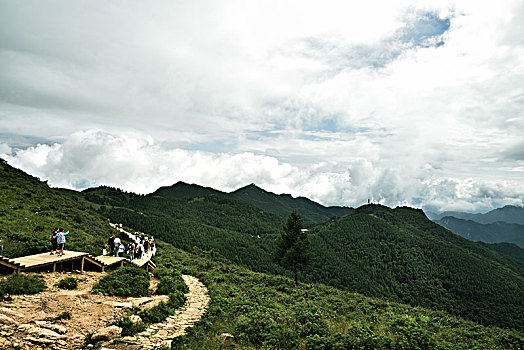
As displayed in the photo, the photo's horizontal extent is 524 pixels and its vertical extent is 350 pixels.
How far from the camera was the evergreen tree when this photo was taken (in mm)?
40938

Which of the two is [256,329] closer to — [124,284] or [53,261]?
[124,284]

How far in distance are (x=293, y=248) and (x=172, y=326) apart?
105ft

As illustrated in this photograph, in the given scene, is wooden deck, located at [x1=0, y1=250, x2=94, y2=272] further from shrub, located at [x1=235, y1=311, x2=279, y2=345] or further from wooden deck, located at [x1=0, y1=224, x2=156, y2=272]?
shrub, located at [x1=235, y1=311, x2=279, y2=345]

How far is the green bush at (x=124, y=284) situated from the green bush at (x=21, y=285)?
220 cm

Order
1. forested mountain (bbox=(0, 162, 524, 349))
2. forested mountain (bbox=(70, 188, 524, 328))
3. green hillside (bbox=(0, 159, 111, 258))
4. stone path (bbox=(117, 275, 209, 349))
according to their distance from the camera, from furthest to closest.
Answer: forested mountain (bbox=(70, 188, 524, 328)) < green hillside (bbox=(0, 159, 111, 258)) < forested mountain (bbox=(0, 162, 524, 349)) < stone path (bbox=(117, 275, 209, 349))

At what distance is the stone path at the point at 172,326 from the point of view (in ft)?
28.3

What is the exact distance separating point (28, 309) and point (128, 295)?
4.51 m

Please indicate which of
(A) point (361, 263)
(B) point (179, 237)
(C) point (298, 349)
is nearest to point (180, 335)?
(C) point (298, 349)

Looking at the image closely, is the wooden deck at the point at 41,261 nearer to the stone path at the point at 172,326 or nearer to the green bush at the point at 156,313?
the green bush at the point at 156,313

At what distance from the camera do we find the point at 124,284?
13953mm

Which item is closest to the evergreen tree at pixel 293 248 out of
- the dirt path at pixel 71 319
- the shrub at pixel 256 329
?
the dirt path at pixel 71 319

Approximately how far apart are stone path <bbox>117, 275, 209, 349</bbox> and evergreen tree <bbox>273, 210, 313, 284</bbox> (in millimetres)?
25840

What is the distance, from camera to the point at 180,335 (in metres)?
9.69

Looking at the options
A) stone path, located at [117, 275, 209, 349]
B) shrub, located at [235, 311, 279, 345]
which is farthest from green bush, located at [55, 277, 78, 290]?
shrub, located at [235, 311, 279, 345]
